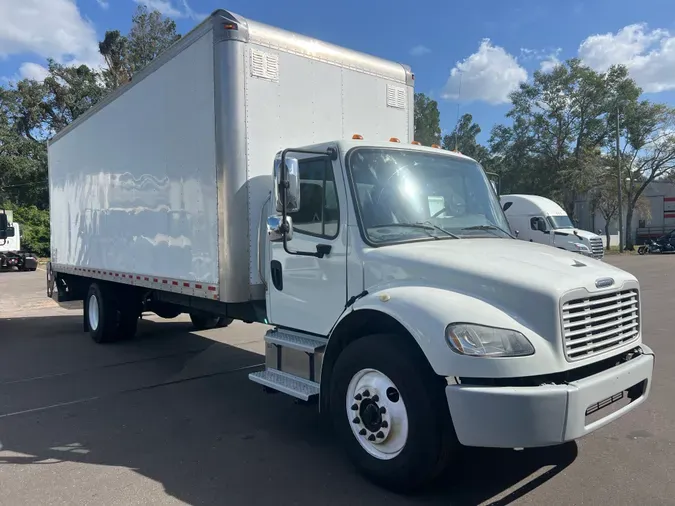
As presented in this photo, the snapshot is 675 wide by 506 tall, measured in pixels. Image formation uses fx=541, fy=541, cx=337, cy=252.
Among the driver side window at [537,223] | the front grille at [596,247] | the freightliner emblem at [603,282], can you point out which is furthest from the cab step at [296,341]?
the front grille at [596,247]

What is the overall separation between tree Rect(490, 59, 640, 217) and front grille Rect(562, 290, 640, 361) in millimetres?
41164

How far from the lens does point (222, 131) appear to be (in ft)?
16.5

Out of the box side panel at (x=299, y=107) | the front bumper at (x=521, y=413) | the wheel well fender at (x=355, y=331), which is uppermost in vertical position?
the box side panel at (x=299, y=107)

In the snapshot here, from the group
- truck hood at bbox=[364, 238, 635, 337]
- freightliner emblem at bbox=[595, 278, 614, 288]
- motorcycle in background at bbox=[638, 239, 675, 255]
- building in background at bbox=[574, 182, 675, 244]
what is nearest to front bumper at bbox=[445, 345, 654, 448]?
truck hood at bbox=[364, 238, 635, 337]

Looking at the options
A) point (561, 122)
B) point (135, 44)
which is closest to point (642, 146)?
point (561, 122)

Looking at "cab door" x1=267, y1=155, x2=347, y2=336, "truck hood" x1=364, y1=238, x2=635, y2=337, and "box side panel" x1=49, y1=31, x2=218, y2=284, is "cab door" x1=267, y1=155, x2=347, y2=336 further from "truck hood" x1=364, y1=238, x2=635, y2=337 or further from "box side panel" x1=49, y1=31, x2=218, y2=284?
"box side panel" x1=49, y1=31, x2=218, y2=284

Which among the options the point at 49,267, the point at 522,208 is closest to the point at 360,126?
the point at 49,267

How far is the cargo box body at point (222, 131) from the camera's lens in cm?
507

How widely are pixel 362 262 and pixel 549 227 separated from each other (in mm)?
21083

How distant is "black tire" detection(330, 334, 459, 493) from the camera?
130 inches

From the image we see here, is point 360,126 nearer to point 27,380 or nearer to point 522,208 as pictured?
point 27,380

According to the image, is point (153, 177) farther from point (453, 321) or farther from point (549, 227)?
point (549, 227)

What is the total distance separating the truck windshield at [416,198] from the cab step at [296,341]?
1006mm

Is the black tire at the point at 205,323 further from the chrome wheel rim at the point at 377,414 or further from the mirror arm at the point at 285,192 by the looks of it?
the chrome wheel rim at the point at 377,414
